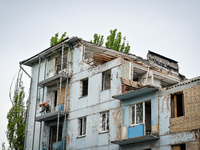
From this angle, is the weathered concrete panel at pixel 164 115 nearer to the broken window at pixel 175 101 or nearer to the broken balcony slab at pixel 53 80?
the broken window at pixel 175 101

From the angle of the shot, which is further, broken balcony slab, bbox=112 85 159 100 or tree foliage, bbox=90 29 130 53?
tree foliage, bbox=90 29 130 53

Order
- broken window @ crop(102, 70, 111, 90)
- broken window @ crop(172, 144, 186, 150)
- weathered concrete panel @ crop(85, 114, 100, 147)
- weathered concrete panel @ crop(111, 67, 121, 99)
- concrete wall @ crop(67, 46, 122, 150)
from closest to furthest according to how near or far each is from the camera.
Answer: broken window @ crop(172, 144, 186, 150) < concrete wall @ crop(67, 46, 122, 150) < weathered concrete panel @ crop(111, 67, 121, 99) < weathered concrete panel @ crop(85, 114, 100, 147) < broken window @ crop(102, 70, 111, 90)

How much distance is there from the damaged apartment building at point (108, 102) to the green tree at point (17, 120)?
6.28 feet

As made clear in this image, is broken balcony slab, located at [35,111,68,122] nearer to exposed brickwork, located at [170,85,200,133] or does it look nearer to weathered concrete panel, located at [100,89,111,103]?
weathered concrete panel, located at [100,89,111,103]

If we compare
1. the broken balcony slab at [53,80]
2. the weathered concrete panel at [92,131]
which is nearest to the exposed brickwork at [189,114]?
the weathered concrete panel at [92,131]

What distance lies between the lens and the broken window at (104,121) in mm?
21422

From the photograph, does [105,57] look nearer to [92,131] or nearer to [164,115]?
[92,131]

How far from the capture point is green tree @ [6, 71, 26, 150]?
2936cm

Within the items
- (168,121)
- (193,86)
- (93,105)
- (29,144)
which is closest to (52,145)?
(29,144)

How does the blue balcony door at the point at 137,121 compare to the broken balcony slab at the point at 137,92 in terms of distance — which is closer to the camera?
the broken balcony slab at the point at 137,92

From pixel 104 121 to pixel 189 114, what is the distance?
22.2 feet

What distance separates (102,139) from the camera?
21.0 metres

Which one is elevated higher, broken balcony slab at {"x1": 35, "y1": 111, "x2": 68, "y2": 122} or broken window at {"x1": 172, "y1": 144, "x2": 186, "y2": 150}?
broken balcony slab at {"x1": 35, "y1": 111, "x2": 68, "y2": 122}

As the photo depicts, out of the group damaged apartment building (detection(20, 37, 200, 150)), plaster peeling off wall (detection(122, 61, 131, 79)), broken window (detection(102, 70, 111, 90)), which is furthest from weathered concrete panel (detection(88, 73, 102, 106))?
plaster peeling off wall (detection(122, 61, 131, 79))
